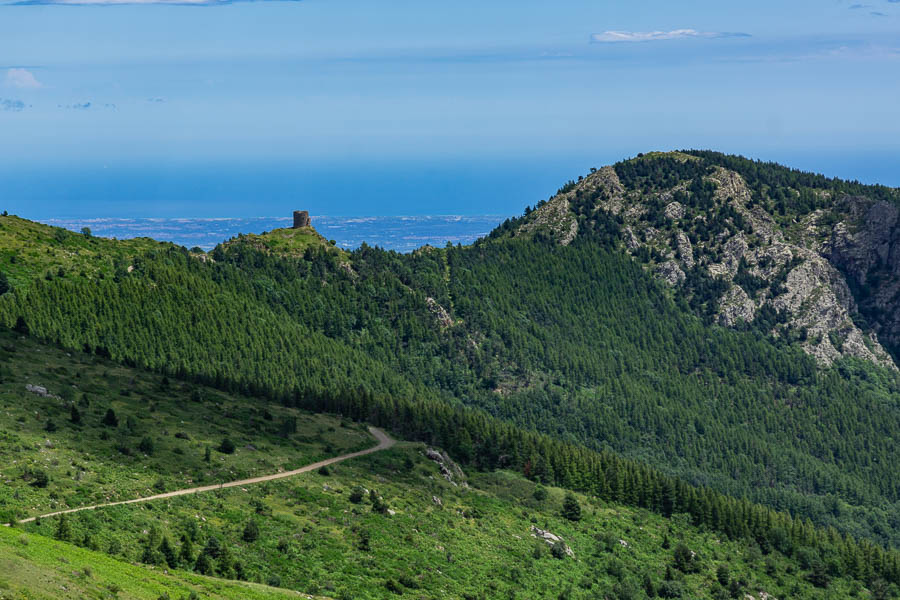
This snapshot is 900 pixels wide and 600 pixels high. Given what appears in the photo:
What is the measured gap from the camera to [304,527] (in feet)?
407

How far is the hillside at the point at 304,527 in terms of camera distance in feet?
323

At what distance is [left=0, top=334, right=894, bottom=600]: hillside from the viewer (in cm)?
9831

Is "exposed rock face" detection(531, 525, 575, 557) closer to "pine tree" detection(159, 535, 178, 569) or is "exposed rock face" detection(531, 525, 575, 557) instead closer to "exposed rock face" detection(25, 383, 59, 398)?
"pine tree" detection(159, 535, 178, 569)

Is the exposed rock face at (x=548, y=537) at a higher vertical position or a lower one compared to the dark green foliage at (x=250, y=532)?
lower

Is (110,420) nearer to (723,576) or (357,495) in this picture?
(357,495)

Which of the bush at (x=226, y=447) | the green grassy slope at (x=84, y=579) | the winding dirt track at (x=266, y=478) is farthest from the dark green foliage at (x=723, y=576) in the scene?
the green grassy slope at (x=84, y=579)

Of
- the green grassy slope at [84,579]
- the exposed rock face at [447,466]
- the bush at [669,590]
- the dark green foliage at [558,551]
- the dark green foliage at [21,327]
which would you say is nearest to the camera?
the green grassy slope at [84,579]

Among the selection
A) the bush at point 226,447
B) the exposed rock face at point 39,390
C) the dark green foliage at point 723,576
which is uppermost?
the exposed rock face at point 39,390

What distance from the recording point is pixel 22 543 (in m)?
86.0

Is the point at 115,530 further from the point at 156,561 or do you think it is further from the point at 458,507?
the point at 458,507

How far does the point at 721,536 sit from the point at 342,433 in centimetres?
6941

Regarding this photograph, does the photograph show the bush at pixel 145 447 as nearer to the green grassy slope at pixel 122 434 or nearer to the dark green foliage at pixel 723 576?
the green grassy slope at pixel 122 434

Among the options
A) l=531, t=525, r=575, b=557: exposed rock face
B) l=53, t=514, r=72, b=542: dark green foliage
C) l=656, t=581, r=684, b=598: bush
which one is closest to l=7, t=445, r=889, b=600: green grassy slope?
l=656, t=581, r=684, b=598: bush

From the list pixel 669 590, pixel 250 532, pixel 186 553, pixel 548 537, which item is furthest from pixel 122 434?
pixel 669 590
